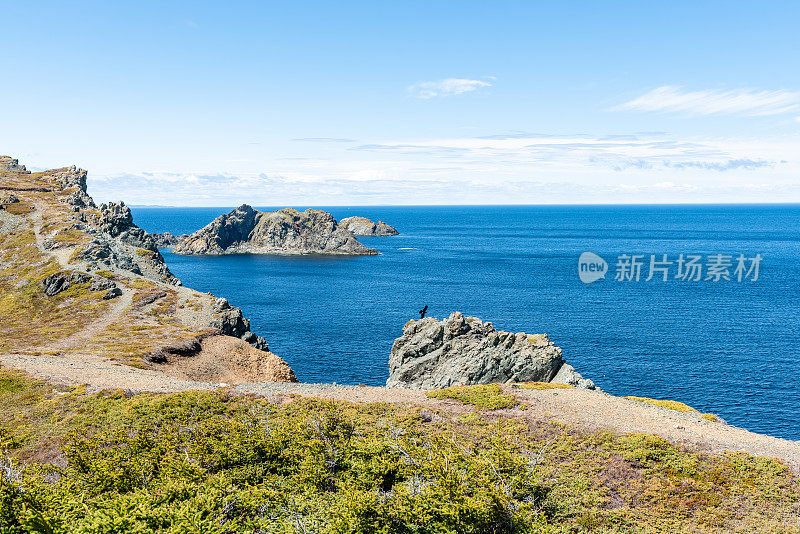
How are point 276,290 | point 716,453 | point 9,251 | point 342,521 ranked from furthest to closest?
point 276,290 < point 9,251 < point 716,453 < point 342,521

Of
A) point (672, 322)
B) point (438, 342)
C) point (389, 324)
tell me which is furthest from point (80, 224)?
point (672, 322)

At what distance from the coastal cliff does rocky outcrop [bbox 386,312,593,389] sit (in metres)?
15.0

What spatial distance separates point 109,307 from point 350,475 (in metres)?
60.8

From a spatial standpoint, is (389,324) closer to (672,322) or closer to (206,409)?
(672,322)

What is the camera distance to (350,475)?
78.2 feet

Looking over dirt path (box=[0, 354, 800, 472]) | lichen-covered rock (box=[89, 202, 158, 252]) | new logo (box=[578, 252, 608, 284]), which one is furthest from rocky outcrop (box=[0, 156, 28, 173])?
new logo (box=[578, 252, 608, 284])

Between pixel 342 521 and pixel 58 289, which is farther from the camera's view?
pixel 58 289

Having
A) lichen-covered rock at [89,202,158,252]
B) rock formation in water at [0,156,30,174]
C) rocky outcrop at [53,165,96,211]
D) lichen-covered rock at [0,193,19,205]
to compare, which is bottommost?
lichen-covered rock at [89,202,158,252]

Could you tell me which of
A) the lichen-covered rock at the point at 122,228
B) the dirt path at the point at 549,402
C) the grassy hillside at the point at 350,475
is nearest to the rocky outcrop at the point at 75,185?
the lichen-covered rock at the point at 122,228

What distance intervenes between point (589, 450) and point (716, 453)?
23.7ft

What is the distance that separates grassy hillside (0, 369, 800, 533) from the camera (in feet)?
60.5

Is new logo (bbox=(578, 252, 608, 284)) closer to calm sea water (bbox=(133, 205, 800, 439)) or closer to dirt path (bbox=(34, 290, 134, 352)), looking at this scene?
calm sea water (bbox=(133, 205, 800, 439))

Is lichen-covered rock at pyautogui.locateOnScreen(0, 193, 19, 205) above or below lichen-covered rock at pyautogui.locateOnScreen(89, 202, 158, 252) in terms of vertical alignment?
above

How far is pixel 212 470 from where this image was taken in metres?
25.1
